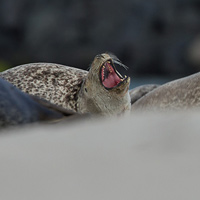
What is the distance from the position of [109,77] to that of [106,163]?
Answer: 7.24 feet

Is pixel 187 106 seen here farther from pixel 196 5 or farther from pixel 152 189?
pixel 196 5

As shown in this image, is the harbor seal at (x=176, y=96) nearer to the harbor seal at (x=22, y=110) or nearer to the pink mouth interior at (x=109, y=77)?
the pink mouth interior at (x=109, y=77)

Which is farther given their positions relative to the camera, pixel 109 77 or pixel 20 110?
pixel 109 77

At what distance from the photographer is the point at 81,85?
3.31 meters

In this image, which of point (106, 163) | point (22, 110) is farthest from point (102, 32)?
point (106, 163)

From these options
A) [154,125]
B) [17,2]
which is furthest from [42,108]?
[17,2]

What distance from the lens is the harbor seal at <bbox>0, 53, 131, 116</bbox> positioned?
115 inches

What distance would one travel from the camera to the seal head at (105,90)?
9.52 ft

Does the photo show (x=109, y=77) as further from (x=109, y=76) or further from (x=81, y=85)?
(x=81, y=85)

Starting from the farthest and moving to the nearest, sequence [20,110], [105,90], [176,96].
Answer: [176,96] < [105,90] < [20,110]

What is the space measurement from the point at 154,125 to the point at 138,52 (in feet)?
42.3

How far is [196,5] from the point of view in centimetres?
1381

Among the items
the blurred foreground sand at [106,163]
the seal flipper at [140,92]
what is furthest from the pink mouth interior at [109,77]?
the blurred foreground sand at [106,163]

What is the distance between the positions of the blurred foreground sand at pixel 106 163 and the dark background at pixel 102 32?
42.5 feet
